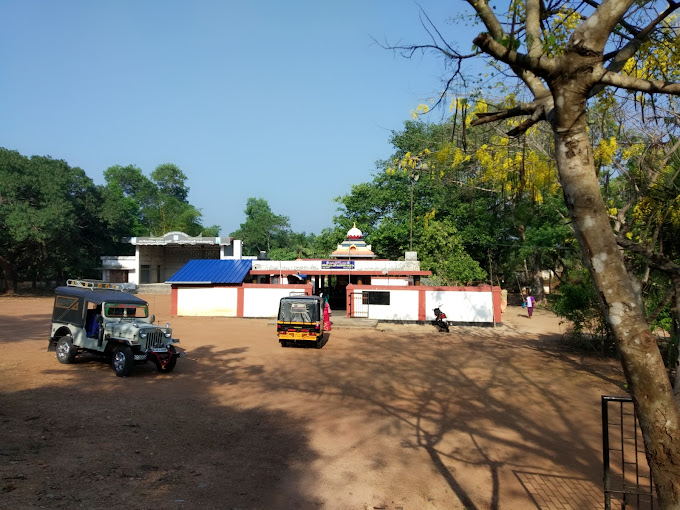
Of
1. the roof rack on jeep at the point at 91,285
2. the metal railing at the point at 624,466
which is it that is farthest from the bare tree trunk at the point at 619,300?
the roof rack on jeep at the point at 91,285

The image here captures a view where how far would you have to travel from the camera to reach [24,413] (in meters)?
8.48

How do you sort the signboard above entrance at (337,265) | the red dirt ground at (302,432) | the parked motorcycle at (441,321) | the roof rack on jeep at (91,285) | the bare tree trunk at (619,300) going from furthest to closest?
the signboard above entrance at (337,265) → the parked motorcycle at (441,321) → the roof rack on jeep at (91,285) → the red dirt ground at (302,432) → the bare tree trunk at (619,300)

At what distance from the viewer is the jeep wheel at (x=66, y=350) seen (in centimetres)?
1285

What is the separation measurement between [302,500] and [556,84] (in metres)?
5.46

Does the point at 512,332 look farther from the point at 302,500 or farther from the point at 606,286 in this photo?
the point at 606,286

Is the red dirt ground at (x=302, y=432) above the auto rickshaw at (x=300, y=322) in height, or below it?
below

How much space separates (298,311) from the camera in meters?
18.1

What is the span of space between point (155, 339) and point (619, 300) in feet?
38.6

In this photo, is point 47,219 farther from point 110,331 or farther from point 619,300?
point 619,300

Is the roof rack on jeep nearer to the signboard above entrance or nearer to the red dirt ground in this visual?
the red dirt ground

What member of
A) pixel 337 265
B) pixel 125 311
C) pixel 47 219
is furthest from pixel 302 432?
pixel 47 219

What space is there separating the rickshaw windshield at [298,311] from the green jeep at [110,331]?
575cm

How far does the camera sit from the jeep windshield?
41.5 ft

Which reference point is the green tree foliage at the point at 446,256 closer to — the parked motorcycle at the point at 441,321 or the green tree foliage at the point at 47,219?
the parked motorcycle at the point at 441,321
